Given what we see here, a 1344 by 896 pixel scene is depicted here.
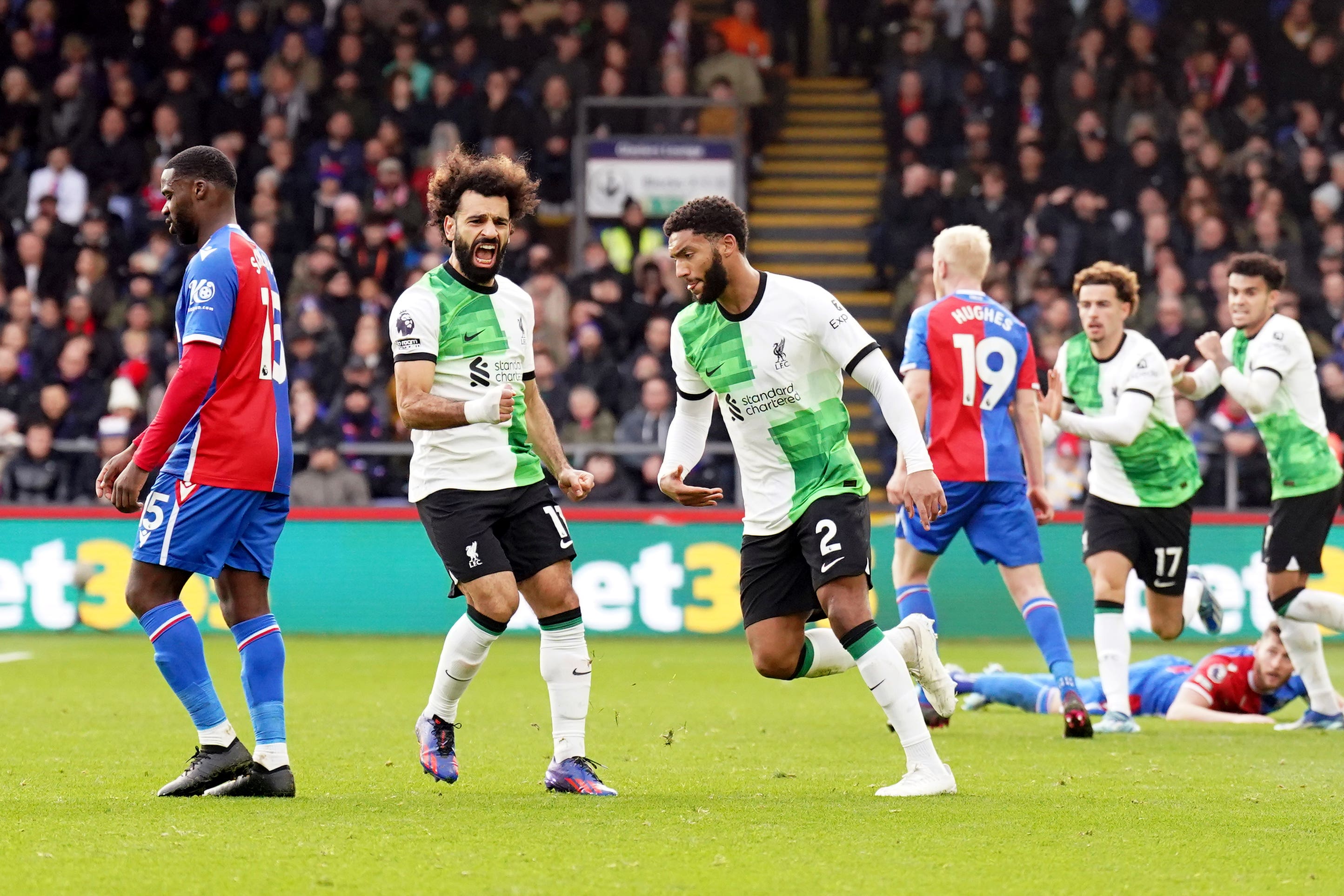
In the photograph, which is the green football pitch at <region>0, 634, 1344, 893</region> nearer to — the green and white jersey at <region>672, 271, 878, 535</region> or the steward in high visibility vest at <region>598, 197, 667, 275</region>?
the green and white jersey at <region>672, 271, 878, 535</region>

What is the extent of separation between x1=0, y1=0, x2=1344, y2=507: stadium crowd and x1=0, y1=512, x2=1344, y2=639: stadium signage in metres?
1.01

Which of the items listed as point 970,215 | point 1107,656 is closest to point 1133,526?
point 1107,656

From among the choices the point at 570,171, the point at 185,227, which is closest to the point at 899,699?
the point at 185,227

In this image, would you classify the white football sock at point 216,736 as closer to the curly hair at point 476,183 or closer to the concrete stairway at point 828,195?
the curly hair at point 476,183

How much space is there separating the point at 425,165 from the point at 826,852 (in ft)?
51.8

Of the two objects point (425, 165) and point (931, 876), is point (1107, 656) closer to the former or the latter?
point (931, 876)

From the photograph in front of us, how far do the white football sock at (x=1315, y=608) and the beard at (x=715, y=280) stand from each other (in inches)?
170

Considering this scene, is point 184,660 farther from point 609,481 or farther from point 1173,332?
point 1173,332

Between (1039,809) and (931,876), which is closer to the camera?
(931,876)

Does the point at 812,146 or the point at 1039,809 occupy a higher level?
the point at 812,146

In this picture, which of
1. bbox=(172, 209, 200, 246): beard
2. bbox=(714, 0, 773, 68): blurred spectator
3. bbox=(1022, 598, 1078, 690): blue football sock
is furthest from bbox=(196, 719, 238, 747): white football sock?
bbox=(714, 0, 773, 68): blurred spectator

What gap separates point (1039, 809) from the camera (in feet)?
19.8

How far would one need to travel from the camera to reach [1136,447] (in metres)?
9.13

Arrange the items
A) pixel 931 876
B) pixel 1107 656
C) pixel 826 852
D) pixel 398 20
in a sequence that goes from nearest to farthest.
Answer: pixel 931 876 → pixel 826 852 → pixel 1107 656 → pixel 398 20
